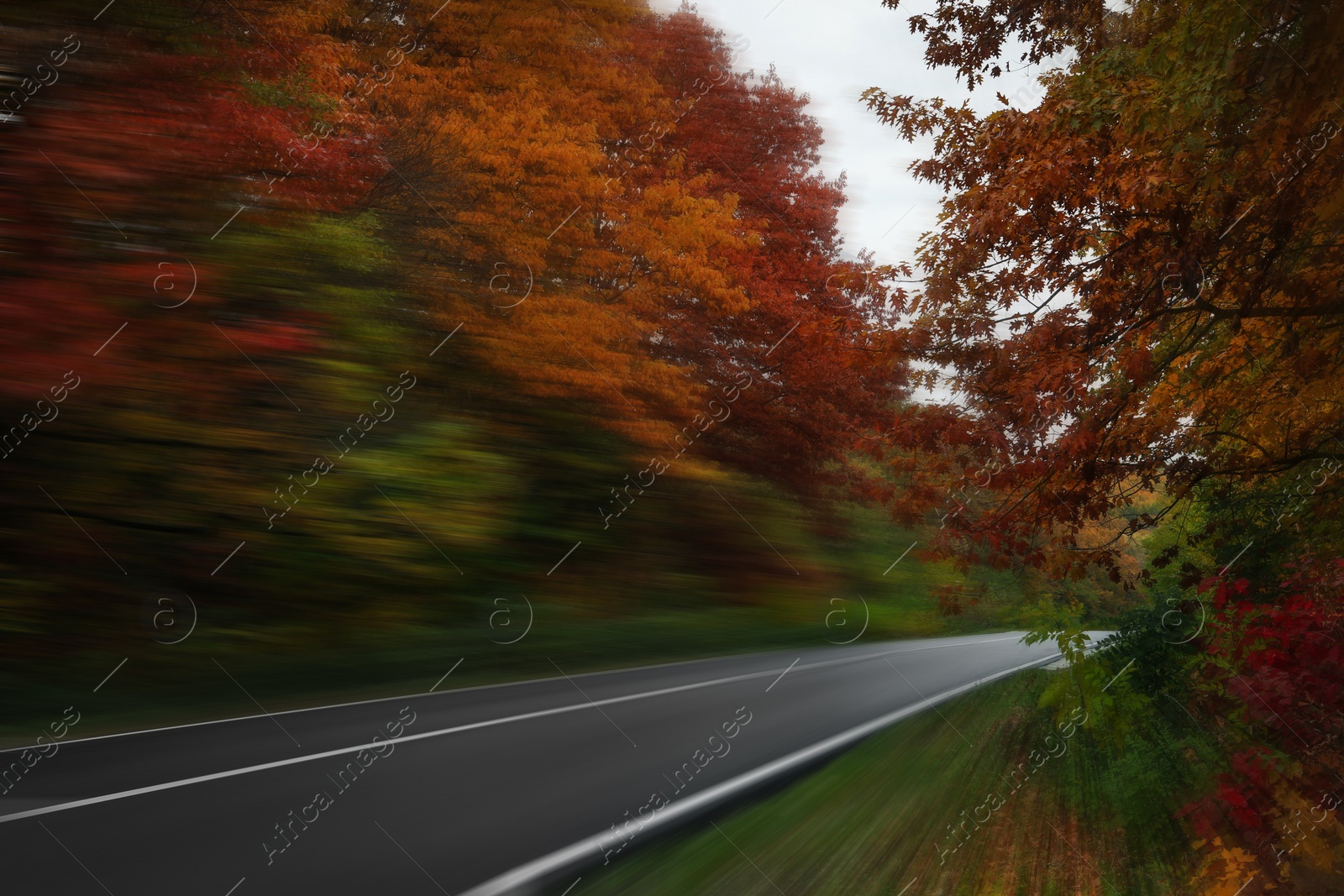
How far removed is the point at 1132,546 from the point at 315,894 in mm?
8076

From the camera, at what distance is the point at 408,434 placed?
9953mm

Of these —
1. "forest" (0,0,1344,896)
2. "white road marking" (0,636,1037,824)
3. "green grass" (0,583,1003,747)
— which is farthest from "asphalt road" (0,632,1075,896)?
"forest" (0,0,1344,896)

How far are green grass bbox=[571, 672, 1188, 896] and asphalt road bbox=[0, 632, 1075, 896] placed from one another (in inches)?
21.4

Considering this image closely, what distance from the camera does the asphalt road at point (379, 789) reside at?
4.33 m

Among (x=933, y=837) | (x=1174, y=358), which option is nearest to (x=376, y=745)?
(x=933, y=837)

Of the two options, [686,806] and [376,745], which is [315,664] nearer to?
[376,745]

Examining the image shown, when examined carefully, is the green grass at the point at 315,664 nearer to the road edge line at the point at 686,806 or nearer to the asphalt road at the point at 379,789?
the asphalt road at the point at 379,789

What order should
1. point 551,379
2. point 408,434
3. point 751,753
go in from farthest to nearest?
point 551,379 → point 408,434 → point 751,753

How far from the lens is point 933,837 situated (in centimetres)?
523

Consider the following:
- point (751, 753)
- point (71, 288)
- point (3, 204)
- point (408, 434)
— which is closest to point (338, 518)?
point (408, 434)

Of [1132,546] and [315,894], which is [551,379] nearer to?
[1132,546]

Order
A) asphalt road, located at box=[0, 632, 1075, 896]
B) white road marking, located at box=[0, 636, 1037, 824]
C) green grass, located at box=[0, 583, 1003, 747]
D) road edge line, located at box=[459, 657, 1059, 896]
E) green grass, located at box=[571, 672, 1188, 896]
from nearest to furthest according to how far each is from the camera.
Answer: asphalt road, located at box=[0, 632, 1075, 896] < road edge line, located at box=[459, 657, 1059, 896] < green grass, located at box=[571, 672, 1188, 896] < white road marking, located at box=[0, 636, 1037, 824] < green grass, located at box=[0, 583, 1003, 747]

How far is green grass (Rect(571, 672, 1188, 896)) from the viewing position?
15.3ft

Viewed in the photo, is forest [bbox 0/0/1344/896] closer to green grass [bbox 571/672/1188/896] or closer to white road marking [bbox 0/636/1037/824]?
green grass [bbox 571/672/1188/896]
